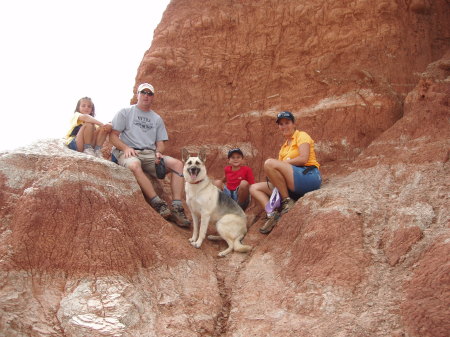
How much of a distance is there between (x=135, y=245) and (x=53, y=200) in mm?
1387

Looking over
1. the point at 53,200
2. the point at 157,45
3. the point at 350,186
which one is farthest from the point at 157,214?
the point at 157,45

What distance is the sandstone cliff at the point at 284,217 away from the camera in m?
5.50

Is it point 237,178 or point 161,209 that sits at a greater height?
point 237,178

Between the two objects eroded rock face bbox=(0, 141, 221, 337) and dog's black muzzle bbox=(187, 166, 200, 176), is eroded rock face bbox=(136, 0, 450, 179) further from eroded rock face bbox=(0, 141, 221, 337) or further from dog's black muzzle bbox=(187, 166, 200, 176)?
eroded rock face bbox=(0, 141, 221, 337)

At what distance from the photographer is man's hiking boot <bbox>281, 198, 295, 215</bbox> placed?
25.0 feet

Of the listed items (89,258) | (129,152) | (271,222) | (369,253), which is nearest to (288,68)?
→ (271,222)

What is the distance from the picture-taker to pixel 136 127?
28.2 feet

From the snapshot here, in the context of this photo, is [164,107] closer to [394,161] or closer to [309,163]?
[309,163]

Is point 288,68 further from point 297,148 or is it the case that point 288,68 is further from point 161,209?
point 161,209

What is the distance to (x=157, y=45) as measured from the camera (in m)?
11.5

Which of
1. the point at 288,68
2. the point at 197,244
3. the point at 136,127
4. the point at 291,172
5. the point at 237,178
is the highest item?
the point at 288,68

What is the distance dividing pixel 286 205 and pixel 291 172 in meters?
0.56

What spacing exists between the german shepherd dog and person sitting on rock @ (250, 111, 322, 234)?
1.60 feet

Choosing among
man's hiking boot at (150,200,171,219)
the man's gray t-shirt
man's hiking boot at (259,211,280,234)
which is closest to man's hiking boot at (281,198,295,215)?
man's hiking boot at (259,211,280,234)
